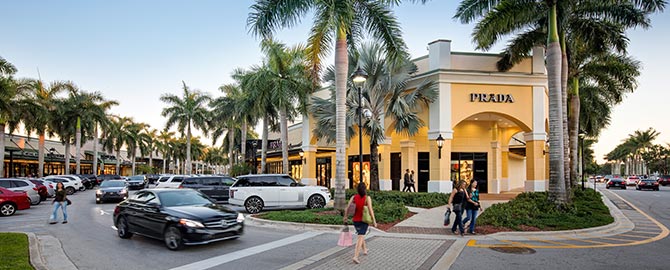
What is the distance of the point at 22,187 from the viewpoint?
66.0 ft

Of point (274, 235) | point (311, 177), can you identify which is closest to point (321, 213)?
point (274, 235)

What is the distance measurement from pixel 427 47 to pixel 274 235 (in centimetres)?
1456

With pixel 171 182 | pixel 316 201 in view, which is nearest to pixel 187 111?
pixel 171 182

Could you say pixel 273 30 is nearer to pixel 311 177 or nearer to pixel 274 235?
pixel 274 235

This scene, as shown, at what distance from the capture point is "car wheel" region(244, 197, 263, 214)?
1647cm

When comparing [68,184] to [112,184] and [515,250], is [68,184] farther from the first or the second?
Result: [515,250]

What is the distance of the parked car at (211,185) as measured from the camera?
791 inches

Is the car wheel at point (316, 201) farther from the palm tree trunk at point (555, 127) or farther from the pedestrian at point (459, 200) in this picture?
the palm tree trunk at point (555, 127)

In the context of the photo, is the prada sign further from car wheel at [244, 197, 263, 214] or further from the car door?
car wheel at [244, 197, 263, 214]

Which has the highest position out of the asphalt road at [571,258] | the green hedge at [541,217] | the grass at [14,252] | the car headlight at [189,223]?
the car headlight at [189,223]

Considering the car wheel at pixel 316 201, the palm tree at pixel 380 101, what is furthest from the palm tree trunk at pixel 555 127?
the car wheel at pixel 316 201

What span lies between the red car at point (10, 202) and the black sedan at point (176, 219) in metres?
9.31

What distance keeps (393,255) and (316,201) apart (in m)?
8.92

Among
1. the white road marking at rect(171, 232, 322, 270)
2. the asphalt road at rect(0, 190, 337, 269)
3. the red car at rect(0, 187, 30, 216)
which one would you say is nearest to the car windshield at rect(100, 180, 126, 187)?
the red car at rect(0, 187, 30, 216)
